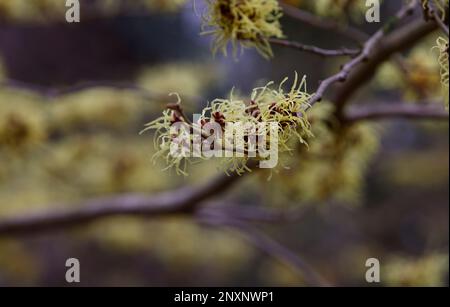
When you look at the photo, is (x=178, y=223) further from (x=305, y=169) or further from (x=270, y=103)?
(x=270, y=103)

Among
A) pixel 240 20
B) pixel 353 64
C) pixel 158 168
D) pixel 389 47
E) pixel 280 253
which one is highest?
pixel 158 168

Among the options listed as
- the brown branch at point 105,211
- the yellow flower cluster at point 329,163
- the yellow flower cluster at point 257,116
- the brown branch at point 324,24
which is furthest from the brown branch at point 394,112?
the yellow flower cluster at point 257,116

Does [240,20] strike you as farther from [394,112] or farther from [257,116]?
[394,112]

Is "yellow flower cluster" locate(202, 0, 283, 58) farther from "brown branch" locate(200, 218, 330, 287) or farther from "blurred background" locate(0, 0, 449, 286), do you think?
"brown branch" locate(200, 218, 330, 287)

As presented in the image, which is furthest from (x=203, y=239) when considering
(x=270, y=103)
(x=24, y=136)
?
(x=270, y=103)

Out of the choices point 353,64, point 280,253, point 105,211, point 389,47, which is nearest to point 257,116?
point 353,64

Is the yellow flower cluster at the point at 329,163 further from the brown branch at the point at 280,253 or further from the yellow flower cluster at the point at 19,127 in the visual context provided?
the yellow flower cluster at the point at 19,127
